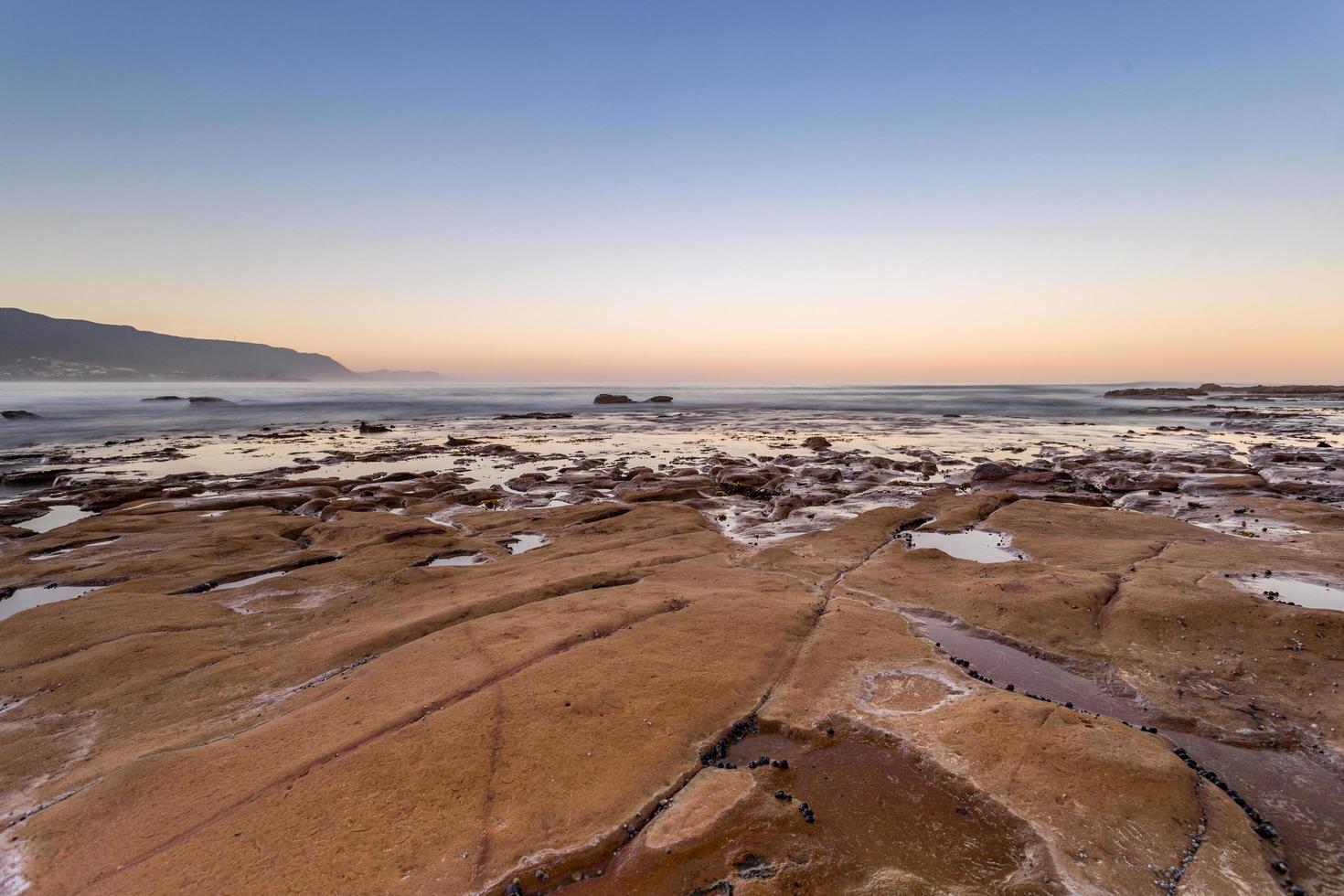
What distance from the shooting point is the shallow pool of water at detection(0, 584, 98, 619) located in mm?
13125

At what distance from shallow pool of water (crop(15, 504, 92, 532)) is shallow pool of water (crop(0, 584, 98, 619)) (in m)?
7.86

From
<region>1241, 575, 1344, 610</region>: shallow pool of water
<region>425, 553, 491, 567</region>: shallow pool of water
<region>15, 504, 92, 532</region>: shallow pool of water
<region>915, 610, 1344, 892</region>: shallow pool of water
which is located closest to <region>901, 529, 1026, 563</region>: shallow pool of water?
<region>1241, 575, 1344, 610</region>: shallow pool of water

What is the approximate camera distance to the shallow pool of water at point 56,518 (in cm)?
2048

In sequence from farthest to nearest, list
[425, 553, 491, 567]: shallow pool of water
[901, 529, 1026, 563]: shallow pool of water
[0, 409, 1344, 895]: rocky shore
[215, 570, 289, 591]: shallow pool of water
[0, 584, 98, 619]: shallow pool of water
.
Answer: [425, 553, 491, 567]: shallow pool of water < [901, 529, 1026, 563]: shallow pool of water < [215, 570, 289, 591]: shallow pool of water < [0, 584, 98, 619]: shallow pool of water < [0, 409, 1344, 895]: rocky shore

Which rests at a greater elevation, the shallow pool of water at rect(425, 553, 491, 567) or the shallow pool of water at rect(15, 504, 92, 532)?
the shallow pool of water at rect(425, 553, 491, 567)

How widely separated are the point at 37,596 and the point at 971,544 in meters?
26.2

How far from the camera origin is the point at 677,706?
802 centimetres

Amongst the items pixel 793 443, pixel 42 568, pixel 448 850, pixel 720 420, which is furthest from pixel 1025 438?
pixel 42 568

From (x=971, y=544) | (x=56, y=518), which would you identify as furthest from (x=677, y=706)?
(x=56, y=518)

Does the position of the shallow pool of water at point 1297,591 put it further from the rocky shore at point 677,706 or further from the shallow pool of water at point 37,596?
the shallow pool of water at point 37,596

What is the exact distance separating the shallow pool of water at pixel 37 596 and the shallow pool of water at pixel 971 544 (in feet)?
76.0

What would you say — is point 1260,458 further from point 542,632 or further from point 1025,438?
point 542,632

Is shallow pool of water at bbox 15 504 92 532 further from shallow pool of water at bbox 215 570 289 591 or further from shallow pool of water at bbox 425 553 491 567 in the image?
shallow pool of water at bbox 425 553 491 567

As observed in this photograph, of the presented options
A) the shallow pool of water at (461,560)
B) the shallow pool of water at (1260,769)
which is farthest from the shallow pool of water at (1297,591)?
the shallow pool of water at (461,560)
